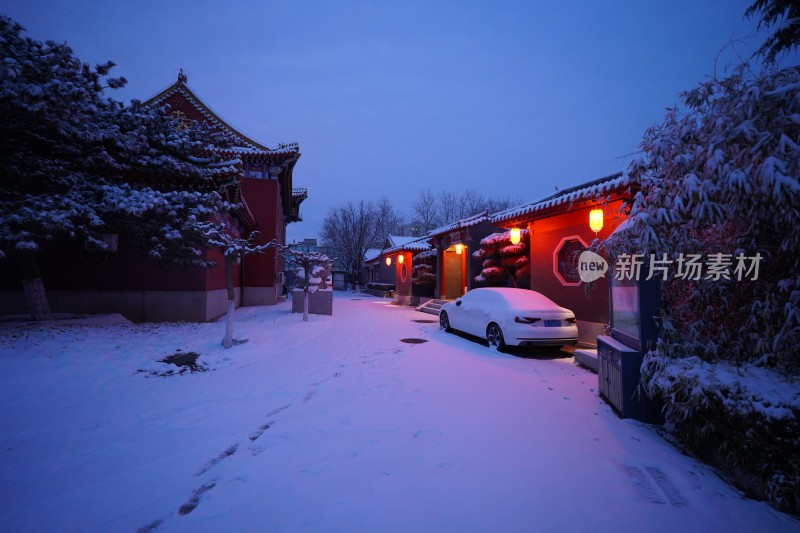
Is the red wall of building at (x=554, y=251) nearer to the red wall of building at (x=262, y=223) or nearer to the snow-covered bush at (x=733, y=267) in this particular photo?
the snow-covered bush at (x=733, y=267)

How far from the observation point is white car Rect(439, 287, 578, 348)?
7531mm

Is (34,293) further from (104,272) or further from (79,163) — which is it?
(79,163)

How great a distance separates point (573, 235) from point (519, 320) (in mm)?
3433

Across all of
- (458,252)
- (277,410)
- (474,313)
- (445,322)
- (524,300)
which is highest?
(458,252)

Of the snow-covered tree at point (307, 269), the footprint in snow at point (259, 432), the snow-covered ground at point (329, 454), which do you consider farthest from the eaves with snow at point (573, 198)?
the snow-covered tree at point (307, 269)

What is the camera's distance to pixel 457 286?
57.7 feet

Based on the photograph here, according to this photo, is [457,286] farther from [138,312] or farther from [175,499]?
[175,499]

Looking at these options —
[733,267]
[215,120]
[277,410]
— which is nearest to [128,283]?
[277,410]

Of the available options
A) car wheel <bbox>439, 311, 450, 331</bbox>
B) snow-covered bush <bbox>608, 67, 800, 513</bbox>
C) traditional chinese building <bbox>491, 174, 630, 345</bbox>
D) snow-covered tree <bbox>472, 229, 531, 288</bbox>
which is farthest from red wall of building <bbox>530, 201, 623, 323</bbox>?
snow-covered bush <bbox>608, 67, 800, 513</bbox>

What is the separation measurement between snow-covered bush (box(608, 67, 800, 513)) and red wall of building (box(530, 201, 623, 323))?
487 centimetres

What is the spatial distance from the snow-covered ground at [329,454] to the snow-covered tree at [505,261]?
6564 millimetres

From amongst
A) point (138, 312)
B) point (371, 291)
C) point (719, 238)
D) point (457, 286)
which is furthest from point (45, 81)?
point (371, 291)

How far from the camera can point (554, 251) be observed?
33.5 feet

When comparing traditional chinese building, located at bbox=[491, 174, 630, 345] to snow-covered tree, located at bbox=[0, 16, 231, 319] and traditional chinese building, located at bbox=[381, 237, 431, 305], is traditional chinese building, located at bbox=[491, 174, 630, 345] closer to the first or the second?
snow-covered tree, located at bbox=[0, 16, 231, 319]
